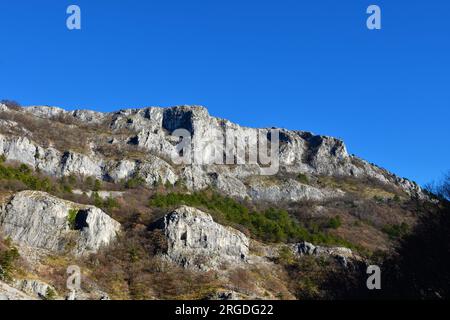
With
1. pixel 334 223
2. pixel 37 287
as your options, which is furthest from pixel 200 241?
pixel 334 223

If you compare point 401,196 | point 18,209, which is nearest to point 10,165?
point 18,209

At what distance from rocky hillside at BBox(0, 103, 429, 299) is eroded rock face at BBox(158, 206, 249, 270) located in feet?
0.85

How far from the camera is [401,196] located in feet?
606

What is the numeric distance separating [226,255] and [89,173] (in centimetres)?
6294

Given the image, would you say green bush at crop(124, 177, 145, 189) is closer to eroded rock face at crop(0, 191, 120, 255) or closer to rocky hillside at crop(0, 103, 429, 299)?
rocky hillside at crop(0, 103, 429, 299)

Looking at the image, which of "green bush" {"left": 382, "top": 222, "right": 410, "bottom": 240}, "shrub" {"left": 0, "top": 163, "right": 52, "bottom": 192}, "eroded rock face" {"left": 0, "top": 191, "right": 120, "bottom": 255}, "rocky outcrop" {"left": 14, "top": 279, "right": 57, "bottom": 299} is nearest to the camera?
"rocky outcrop" {"left": 14, "top": 279, "right": 57, "bottom": 299}

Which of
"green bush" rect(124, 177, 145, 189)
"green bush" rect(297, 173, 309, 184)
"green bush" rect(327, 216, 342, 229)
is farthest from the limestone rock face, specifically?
"green bush" rect(124, 177, 145, 189)

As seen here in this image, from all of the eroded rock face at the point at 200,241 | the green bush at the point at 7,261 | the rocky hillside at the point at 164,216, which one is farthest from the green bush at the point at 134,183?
the green bush at the point at 7,261

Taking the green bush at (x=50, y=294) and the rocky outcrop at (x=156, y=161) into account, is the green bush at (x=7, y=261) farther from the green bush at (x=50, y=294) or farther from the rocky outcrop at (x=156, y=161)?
the rocky outcrop at (x=156, y=161)

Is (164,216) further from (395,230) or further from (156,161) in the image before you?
(395,230)

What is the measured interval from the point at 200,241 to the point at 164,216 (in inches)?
363

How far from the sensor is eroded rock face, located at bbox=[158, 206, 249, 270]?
9081 cm
